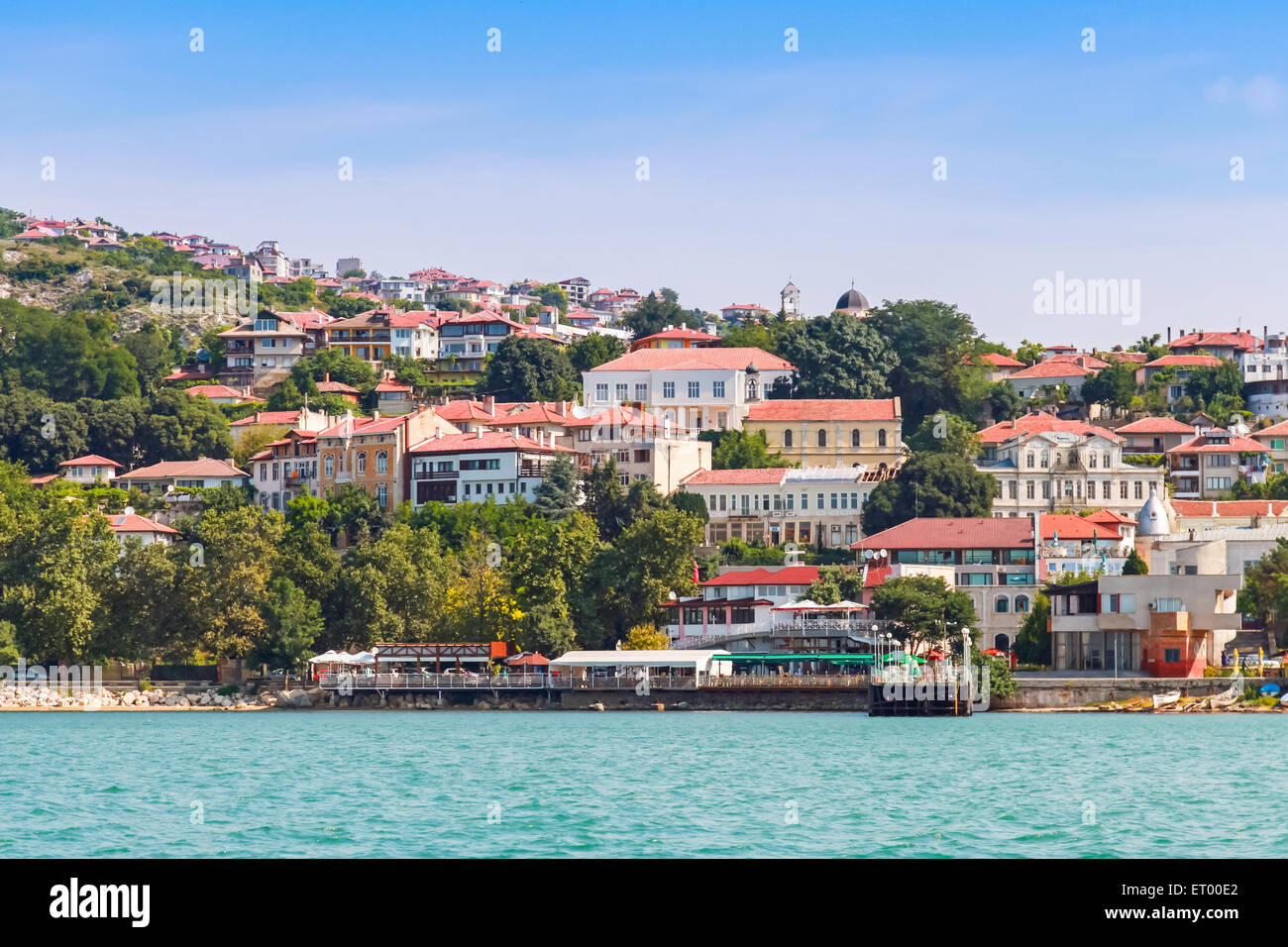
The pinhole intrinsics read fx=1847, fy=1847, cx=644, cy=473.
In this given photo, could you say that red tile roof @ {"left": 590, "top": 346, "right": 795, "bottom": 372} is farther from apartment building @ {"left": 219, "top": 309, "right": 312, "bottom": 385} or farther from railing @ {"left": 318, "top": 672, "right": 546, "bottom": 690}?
railing @ {"left": 318, "top": 672, "right": 546, "bottom": 690}

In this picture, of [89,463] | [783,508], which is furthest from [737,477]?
[89,463]

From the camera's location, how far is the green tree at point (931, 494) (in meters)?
82.4

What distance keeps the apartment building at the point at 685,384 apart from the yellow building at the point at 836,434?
2225 mm

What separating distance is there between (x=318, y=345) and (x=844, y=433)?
4571 cm

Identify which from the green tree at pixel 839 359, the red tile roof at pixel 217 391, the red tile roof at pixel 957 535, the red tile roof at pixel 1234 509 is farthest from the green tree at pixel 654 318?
the red tile roof at pixel 957 535

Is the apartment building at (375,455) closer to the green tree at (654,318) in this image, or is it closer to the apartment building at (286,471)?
the apartment building at (286,471)

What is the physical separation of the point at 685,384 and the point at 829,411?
8077mm

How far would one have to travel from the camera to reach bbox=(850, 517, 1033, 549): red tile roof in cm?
7475

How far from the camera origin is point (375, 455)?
90.2 meters

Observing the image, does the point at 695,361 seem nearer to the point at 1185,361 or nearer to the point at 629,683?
the point at 1185,361

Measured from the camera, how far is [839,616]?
227 ft

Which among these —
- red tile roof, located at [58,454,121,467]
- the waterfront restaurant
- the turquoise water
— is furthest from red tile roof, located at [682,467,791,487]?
red tile roof, located at [58,454,121,467]

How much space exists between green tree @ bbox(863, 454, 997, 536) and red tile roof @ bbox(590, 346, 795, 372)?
60.4 ft

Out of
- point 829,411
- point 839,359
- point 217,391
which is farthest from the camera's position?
point 217,391
